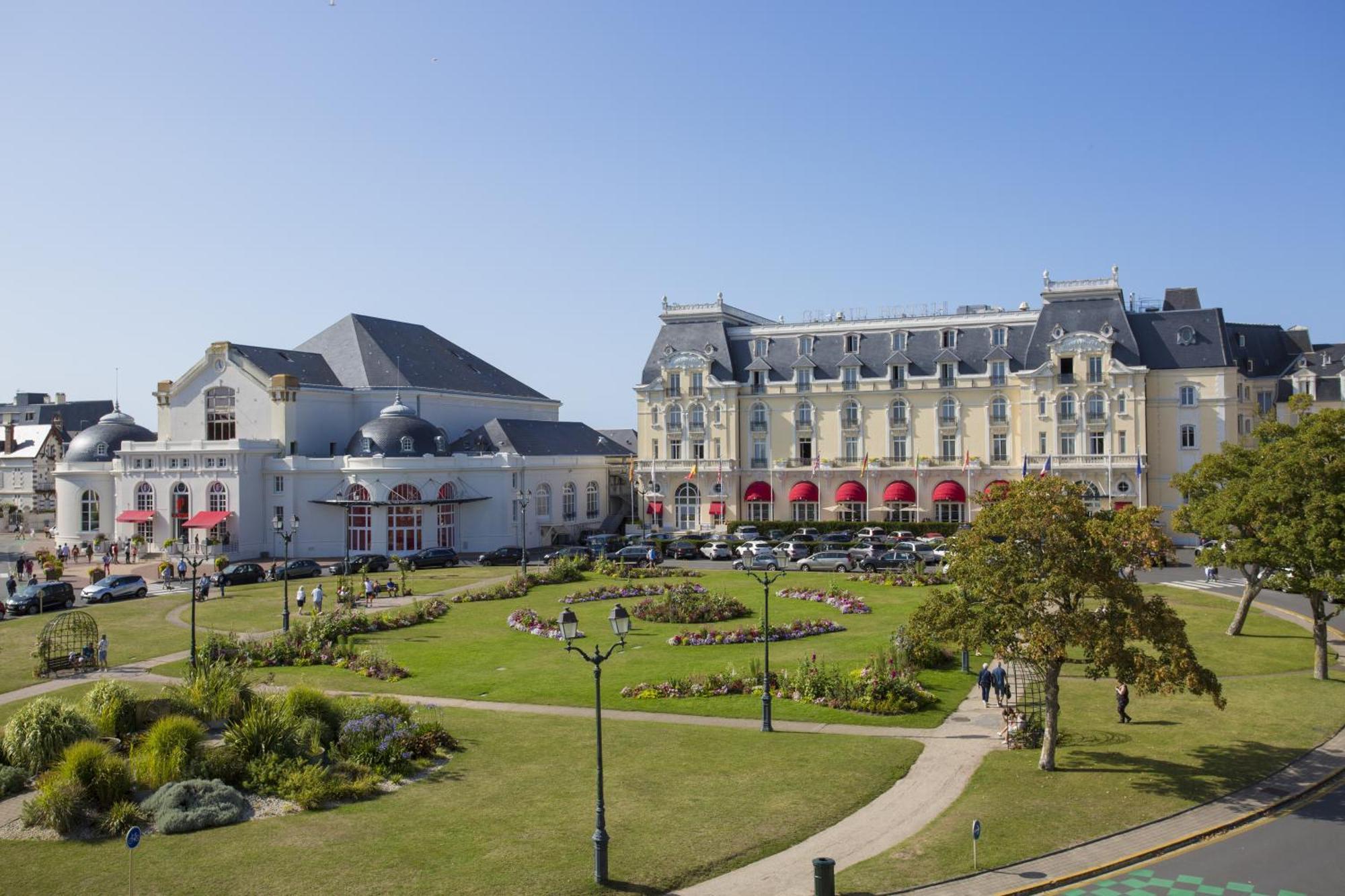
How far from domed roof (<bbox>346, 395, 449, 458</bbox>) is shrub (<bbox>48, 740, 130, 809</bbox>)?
165 ft

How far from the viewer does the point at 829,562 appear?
57.1 m

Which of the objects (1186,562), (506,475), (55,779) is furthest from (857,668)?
(506,475)

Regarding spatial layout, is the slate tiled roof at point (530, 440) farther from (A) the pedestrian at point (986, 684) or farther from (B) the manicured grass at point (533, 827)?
(B) the manicured grass at point (533, 827)

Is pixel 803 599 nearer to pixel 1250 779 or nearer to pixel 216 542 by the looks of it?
pixel 1250 779

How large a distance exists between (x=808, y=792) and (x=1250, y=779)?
9.74 meters

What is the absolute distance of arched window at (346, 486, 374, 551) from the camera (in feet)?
225

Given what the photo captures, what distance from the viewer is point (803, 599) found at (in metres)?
46.2

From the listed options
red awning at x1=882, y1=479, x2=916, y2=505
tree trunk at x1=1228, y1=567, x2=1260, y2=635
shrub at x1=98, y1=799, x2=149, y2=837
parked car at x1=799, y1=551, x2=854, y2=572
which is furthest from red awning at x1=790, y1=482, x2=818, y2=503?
shrub at x1=98, y1=799, x2=149, y2=837

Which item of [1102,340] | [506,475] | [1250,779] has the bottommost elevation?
[1250,779]

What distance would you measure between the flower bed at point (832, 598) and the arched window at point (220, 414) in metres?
45.8

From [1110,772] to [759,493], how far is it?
180ft

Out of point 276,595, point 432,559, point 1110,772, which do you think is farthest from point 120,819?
point 432,559

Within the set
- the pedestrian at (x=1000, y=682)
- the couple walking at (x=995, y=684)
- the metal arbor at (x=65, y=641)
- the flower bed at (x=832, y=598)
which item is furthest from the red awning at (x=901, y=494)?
the metal arbor at (x=65, y=641)

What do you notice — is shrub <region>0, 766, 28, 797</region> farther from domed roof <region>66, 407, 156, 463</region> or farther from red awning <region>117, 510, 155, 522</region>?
domed roof <region>66, 407, 156, 463</region>
